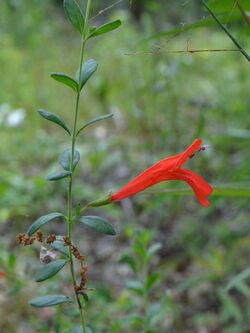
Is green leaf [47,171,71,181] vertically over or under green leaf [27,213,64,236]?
over

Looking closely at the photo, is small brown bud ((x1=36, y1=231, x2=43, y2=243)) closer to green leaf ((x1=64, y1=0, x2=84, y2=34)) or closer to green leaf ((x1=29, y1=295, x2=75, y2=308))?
green leaf ((x1=29, y1=295, x2=75, y2=308))

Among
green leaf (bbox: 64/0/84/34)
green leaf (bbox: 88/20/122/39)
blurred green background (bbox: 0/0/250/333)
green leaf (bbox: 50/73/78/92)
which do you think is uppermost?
green leaf (bbox: 64/0/84/34)

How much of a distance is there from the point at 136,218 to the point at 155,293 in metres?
0.43

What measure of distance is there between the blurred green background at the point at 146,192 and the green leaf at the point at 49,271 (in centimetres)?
29

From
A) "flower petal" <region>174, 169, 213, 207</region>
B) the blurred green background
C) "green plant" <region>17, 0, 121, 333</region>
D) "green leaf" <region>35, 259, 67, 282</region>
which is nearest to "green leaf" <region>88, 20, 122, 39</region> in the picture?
"green plant" <region>17, 0, 121, 333</region>

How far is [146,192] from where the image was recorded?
45.9 inches

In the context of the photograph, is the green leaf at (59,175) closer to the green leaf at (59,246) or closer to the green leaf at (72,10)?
the green leaf at (59,246)

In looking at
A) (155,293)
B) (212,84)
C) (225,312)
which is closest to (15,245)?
(155,293)

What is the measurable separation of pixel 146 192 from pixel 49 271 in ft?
1.10

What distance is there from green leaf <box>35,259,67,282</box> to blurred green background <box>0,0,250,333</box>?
0.29 metres

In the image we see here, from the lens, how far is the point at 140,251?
4.29 ft

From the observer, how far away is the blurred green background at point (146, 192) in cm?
151

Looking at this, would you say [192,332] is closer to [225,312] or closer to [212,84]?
[225,312]

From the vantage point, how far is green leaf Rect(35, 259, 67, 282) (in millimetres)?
882
